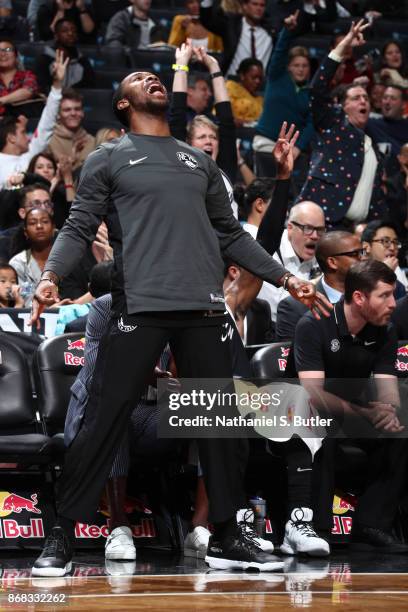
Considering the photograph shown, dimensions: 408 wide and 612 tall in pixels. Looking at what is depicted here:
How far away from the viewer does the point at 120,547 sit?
5.12 metres

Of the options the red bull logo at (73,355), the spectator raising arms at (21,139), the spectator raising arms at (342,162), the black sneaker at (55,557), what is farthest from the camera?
the spectator raising arms at (21,139)

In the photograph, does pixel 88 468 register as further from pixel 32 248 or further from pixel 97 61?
pixel 97 61

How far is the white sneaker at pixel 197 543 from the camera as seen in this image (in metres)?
5.29

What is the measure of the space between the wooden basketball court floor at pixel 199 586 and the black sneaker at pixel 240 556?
55 mm

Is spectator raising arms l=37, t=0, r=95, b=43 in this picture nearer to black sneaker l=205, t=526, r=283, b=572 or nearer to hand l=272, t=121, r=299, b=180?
hand l=272, t=121, r=299, b=180

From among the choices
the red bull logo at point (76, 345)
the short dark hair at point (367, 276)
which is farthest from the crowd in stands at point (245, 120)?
the red bull logo at point (76, 345)

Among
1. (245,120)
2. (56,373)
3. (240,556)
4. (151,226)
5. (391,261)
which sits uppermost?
(151,226)

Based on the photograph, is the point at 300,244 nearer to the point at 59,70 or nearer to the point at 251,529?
the point at 251,529

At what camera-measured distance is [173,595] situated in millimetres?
4160

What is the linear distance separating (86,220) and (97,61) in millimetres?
7714

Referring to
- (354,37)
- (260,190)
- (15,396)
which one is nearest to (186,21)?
(354,37)

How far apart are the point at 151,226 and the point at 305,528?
1675 millimetres

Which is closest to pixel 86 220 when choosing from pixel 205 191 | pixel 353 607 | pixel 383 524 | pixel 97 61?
pixel 205 191

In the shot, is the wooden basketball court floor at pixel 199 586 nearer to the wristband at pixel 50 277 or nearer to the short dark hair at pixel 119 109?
the wristband at pixel 50 277
